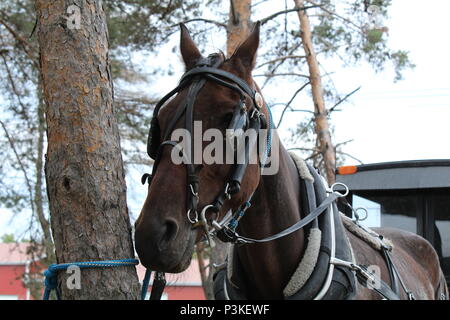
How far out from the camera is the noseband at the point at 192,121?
8.04ft

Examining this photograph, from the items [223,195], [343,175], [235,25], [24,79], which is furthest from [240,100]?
[24,79]

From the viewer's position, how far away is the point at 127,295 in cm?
269

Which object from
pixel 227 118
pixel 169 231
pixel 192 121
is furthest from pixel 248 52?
pixel 169 231

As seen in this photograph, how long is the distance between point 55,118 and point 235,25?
7.23 meters

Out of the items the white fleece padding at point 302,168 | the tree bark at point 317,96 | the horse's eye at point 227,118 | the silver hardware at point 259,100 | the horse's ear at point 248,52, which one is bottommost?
the white fleece padding at point 302,168

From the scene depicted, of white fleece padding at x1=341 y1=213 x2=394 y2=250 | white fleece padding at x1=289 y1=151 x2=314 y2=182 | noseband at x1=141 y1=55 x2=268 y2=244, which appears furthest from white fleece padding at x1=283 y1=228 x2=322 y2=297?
white fleece padding at x1=341 y1=213 x2=394 y2=250

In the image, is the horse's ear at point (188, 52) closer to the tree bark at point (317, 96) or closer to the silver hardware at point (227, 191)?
the silver hardware at point (227, 191)

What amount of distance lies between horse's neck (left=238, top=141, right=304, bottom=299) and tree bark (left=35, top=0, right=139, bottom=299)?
Result: 656 mm

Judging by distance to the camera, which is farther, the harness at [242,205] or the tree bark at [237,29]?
the tree bark at [237,29]

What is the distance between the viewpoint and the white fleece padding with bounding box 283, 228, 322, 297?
116 inches

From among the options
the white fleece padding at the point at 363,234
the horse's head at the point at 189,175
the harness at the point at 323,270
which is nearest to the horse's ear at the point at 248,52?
the horse's head at the point at 189,175

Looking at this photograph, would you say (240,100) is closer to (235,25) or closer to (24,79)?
(235,25)

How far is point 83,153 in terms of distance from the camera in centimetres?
271

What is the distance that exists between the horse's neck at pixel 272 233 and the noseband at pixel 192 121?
0.26 m
